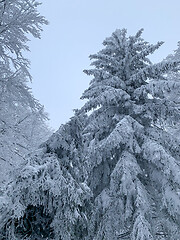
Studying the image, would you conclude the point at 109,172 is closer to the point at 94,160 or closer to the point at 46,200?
the point at 94,160

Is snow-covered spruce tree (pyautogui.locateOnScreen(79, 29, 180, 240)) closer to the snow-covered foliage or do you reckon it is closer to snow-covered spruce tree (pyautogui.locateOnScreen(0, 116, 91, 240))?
the snow-covered foliage

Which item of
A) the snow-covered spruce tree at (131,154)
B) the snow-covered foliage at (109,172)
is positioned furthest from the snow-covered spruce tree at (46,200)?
the snow-covered spruce tree at (131,154)

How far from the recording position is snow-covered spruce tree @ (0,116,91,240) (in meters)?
4.90

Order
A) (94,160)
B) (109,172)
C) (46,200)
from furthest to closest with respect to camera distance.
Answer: (109,172) < (94,160) < (46,200)

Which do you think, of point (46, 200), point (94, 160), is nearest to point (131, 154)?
point (94, 160)

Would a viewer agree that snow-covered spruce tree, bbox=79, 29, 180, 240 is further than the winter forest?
Yes

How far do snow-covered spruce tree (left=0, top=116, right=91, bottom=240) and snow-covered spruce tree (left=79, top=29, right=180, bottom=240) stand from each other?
10.6 feet

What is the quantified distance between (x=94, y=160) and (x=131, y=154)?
1.46 m

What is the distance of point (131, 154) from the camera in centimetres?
963

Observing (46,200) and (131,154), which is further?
(131,154)

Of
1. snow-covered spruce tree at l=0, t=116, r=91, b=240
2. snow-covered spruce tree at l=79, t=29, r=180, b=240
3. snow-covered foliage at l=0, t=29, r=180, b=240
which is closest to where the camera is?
snow-covered spruce tree at l=0, t=116, r=91, b=240

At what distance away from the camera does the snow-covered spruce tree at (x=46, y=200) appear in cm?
490

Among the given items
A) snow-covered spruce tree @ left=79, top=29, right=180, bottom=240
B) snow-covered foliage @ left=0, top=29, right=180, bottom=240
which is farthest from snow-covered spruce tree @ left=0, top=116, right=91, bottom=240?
snow-covered spruce tree @ left=79, top=29, right=180, bottom=240

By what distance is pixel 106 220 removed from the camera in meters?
9.12
